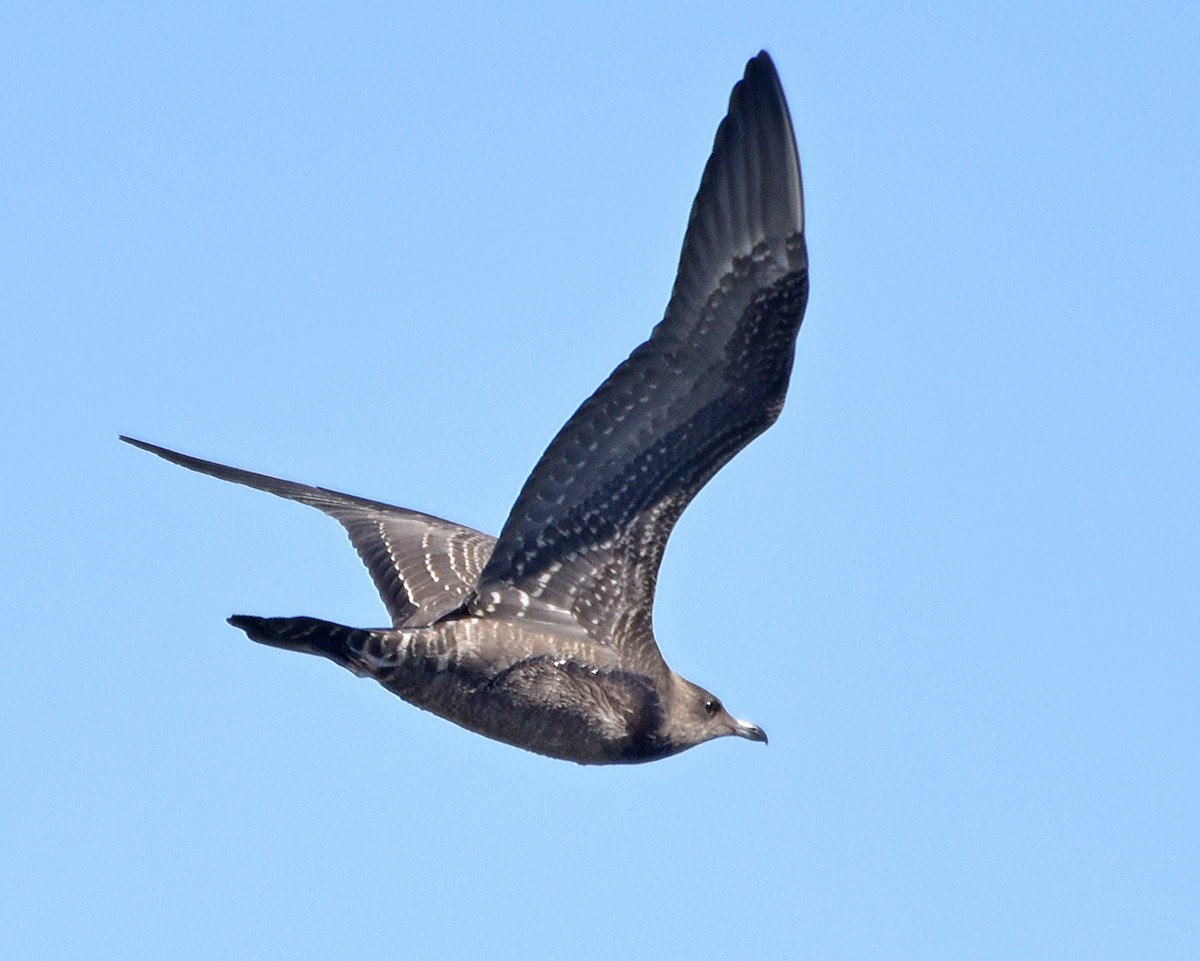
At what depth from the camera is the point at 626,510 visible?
12.8 meters

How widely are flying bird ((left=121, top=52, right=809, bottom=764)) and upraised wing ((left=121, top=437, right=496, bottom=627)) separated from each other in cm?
48

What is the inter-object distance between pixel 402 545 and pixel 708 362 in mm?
3124

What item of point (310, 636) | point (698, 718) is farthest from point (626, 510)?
point (310, 636)

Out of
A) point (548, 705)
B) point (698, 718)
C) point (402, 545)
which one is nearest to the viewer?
point (548, 705)

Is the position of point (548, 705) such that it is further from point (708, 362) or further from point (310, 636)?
point (708, 362)

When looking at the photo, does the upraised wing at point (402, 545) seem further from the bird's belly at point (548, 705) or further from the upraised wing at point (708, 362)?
the upraised wing at point (708, 362)

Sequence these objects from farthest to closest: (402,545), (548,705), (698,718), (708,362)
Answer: (402,545), (698,718), (548,705), (708,362)

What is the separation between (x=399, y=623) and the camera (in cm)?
1362

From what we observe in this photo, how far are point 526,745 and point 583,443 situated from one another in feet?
6.00

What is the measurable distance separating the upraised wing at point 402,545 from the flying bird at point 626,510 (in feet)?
1.58

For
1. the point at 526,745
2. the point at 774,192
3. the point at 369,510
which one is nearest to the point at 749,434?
the point at 774,192

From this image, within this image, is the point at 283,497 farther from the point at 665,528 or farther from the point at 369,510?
the point at 665,528

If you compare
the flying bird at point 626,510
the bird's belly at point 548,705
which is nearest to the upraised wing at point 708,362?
the flying bird at point 626,510

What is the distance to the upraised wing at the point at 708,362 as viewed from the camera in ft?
40.2
